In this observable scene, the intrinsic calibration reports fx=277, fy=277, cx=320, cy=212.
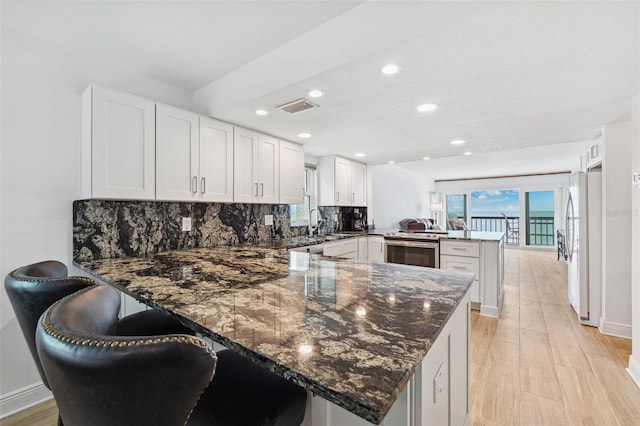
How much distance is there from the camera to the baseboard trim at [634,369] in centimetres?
199

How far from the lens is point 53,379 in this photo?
516mm

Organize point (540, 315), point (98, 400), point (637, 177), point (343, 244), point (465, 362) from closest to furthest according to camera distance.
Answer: point (98, 400) < point (465, 362) < point (637, 177) < point (540, 315) < point (343, 244)

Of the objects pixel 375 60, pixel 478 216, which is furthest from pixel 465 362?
pixel 478 216

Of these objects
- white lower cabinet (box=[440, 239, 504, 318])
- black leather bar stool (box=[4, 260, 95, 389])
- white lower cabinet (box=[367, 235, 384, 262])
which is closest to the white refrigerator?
white lower cabinet (box=[440, 239, 504, 318])

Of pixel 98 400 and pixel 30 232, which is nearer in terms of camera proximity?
pixel 98 400

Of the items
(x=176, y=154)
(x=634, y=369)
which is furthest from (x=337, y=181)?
(x=634, y=369)

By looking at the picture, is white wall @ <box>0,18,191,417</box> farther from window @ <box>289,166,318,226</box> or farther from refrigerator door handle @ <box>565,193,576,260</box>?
refrigerator door handle @ <box>565,193,576,260</box>

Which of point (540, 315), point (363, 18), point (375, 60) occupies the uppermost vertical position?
point (363, 18)

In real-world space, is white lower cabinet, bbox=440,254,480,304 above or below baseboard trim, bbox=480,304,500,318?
above

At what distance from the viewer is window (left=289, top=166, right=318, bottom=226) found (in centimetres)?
407

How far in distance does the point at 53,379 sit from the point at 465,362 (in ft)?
5.03

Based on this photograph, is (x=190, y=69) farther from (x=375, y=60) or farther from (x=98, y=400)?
(x=98, y=400)

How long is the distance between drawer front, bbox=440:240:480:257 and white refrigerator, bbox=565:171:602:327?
986mm

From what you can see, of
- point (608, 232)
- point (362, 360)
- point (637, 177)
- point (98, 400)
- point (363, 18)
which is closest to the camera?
point (98, 400)
